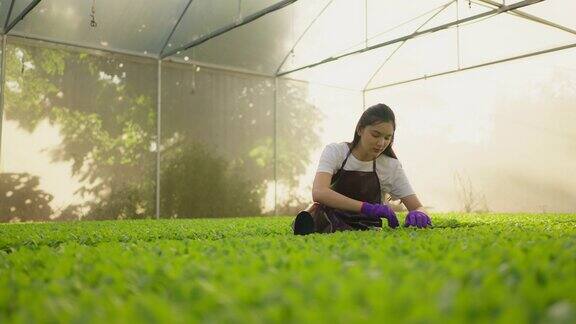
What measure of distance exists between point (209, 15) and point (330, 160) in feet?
17.0

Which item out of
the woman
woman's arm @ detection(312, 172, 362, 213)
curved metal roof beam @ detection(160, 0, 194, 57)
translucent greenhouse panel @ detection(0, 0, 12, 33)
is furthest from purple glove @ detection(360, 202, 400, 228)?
translucent greenhouse panel @ detection(0, 0, 12, 33)

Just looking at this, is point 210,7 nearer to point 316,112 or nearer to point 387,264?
point 316,112

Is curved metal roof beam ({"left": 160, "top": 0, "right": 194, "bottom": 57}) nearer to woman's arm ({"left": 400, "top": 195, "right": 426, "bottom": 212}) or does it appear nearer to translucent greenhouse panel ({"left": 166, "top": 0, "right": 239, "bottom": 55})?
translucent greenhouse panel ({"left": 166, "top": 0, "right": 239, "bottom": 55})

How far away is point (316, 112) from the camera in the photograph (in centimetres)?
1048

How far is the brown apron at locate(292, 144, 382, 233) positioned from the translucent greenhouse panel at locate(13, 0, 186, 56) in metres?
5.17

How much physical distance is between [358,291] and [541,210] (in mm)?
8654

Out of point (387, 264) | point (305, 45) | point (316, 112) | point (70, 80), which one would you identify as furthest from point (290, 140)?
point (387, 264)

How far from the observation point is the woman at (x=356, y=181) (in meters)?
3.10

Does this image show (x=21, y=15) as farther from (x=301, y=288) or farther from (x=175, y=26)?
(x=301, y=288)

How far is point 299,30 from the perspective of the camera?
8711mm

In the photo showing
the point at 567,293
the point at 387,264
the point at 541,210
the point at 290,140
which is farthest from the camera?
the point at 290,140

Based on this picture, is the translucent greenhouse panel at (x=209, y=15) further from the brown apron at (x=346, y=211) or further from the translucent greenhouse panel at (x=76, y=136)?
the brown apron at (x=346, y=211)

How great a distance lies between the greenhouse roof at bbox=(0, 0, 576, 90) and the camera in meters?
7.06

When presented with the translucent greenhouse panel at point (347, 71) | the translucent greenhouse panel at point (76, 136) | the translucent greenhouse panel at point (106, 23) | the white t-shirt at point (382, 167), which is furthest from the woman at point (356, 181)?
the translucent greenhouse panel at point (347, 71)
